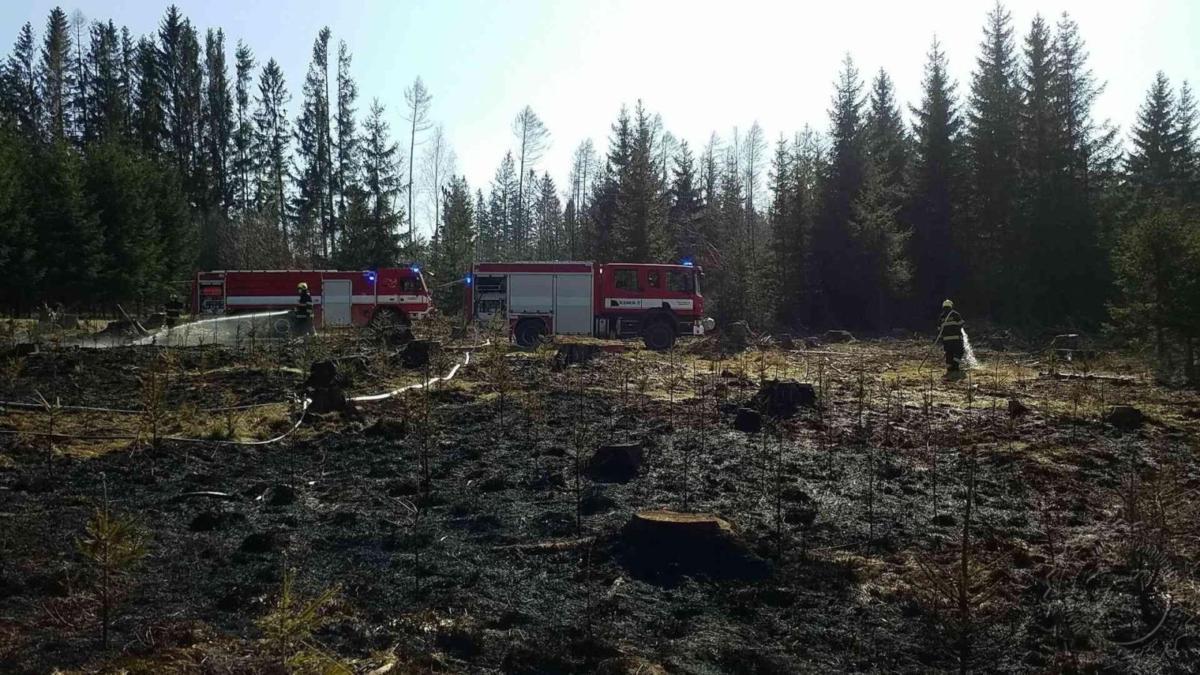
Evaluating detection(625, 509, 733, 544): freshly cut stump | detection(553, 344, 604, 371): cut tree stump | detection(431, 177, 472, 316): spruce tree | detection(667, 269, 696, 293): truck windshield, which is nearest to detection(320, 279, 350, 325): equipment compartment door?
detection(431, 177, 472, 316): spruce tree

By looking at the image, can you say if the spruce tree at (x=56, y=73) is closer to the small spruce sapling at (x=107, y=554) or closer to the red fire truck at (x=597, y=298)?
the red fire truck at (x=597, y=298)

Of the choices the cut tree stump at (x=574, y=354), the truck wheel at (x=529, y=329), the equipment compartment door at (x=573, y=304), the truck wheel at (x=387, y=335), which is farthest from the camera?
the truck wheel at (x=529, y=329)

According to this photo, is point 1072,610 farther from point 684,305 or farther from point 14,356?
point 684,305

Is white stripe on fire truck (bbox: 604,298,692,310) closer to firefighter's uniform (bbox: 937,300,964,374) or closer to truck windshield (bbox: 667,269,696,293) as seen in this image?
truck windshield (bbox: 667,269,696,293)

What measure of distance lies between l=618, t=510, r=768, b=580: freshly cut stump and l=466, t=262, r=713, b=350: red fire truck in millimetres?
17620

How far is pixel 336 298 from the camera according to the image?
95.4 feet

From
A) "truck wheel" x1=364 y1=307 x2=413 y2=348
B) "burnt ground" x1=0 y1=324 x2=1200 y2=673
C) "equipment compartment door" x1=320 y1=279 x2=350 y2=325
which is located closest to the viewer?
"burnt ground" x1=0 y1=324 x2=1200 y2=673

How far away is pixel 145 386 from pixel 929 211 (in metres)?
36.6

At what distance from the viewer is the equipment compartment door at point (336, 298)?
28906mm

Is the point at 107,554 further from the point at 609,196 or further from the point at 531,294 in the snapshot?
the point at 609,196

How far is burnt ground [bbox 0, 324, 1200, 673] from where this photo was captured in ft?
14.5

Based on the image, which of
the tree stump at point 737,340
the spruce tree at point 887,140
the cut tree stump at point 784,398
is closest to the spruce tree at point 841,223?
the spruce tree at point 887,140

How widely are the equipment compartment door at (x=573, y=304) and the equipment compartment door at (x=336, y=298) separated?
28.0 ft

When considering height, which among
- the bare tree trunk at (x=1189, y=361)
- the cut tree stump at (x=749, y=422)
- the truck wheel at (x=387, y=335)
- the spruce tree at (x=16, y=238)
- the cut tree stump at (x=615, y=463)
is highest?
the spruce tree at (x=16, y=238)
